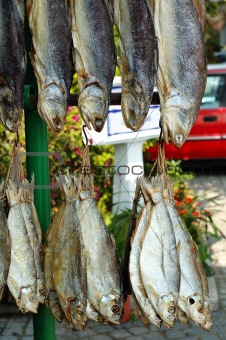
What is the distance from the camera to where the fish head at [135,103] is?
2.61 meters

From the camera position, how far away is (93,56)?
8.71 feet

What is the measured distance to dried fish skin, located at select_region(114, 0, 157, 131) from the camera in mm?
2617

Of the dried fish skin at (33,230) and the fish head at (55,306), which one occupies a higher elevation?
the dried fish skin at (33,230)

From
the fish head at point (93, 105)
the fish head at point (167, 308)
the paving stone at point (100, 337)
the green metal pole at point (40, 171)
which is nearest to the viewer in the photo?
the fish head at point (93, 105)

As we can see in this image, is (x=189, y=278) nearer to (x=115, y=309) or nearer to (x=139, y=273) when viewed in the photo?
(x=139, y=273)

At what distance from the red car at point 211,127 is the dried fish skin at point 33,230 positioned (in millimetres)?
8198

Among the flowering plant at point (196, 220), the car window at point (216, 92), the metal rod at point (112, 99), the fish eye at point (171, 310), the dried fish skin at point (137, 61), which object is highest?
the dried fish skin at point (137, 61)

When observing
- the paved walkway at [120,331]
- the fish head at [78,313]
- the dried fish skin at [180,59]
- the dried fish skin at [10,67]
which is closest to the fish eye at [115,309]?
the fish head at [78,313]

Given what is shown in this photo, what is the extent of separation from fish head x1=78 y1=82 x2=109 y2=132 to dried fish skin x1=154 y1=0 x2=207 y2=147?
0.77 ft

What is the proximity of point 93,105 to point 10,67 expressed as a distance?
15.1 inches

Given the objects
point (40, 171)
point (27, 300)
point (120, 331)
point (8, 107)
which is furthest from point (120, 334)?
point (8, 107)

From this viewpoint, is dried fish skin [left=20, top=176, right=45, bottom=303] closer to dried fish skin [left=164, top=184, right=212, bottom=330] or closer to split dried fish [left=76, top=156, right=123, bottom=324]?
split dried fish [left=76, top=156, right=123, bottom=324]

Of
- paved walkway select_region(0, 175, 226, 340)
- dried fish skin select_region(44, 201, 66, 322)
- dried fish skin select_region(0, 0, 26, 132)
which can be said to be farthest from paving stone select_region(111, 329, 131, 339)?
dried fish skin select_region(0, 0, 26, 132)

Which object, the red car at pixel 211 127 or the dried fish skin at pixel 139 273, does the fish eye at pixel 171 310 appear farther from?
the red car at pixel 211 127
